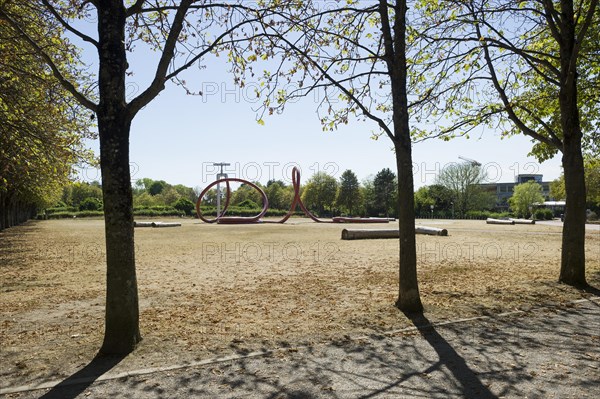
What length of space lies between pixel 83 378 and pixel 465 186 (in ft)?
269

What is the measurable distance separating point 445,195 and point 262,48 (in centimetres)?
7935

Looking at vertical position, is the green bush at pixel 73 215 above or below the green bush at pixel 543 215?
above

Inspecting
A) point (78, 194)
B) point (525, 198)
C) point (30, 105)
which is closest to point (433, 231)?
point (30, 105)

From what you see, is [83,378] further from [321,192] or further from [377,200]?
[377,200]

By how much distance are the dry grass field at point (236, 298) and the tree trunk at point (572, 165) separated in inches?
29.9

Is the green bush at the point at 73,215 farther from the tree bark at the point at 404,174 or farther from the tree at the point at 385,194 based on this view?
the tree bark at the point at 404,174

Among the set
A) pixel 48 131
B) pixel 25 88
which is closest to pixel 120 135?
pixel 25 88

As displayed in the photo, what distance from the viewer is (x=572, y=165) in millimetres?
9203

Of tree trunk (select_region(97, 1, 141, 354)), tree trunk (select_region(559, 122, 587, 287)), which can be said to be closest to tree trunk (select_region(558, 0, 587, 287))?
tree trunk (select_region(559, 122, 587, 287))

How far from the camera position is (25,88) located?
1055 centimetres

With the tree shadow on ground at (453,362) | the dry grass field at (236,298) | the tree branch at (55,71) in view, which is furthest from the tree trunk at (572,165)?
the tree branch at (55,71)

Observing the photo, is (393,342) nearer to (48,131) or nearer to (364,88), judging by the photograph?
(364,88)

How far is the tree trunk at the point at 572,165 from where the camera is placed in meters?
9.13

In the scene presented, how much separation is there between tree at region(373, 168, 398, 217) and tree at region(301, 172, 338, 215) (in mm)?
8909
